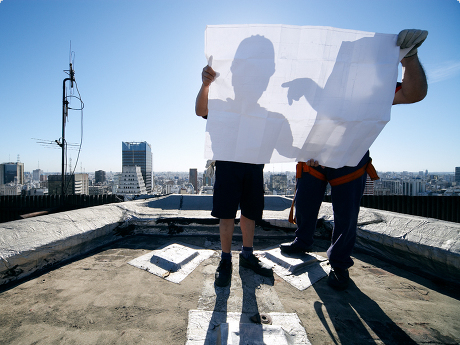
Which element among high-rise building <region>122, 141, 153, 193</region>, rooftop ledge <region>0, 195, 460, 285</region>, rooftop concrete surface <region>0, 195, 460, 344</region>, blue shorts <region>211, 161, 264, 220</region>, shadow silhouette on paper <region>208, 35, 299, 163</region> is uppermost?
high-rise building <region>122, 141, 153, 193</region>

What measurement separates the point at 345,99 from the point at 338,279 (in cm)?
127

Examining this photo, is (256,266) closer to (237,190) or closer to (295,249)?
(295,249)

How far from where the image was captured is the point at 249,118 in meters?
1.50

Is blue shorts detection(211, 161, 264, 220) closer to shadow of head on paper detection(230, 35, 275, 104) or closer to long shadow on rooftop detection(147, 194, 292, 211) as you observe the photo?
shadow of head on paper detection(230, 35, 275, 104)

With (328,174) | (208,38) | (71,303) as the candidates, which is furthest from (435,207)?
(71,303)

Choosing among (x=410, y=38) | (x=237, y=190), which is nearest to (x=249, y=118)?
(x=237, y=190)

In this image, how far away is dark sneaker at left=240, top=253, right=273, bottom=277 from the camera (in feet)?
5.27

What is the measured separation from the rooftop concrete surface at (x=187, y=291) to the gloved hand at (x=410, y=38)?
4.62 ft

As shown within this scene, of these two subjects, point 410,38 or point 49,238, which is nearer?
point 410,38

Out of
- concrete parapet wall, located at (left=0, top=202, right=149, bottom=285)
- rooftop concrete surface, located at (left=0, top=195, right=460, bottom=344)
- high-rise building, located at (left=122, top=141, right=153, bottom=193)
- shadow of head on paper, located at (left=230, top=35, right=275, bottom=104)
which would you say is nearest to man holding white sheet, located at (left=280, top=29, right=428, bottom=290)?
rooftop concrete surface, located at (left=0, top=195, right=460, bottom=344)

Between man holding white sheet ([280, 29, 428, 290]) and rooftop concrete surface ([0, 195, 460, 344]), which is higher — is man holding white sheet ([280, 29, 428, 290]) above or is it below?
above

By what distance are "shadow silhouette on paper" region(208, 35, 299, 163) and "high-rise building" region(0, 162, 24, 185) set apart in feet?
375

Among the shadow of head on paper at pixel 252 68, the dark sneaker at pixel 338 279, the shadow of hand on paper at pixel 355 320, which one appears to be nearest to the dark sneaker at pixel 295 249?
the dark sneaker at pixel 338 279

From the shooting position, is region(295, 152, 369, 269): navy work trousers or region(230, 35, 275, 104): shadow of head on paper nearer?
region(230, 35, 275, 104): shadow of head on paper
